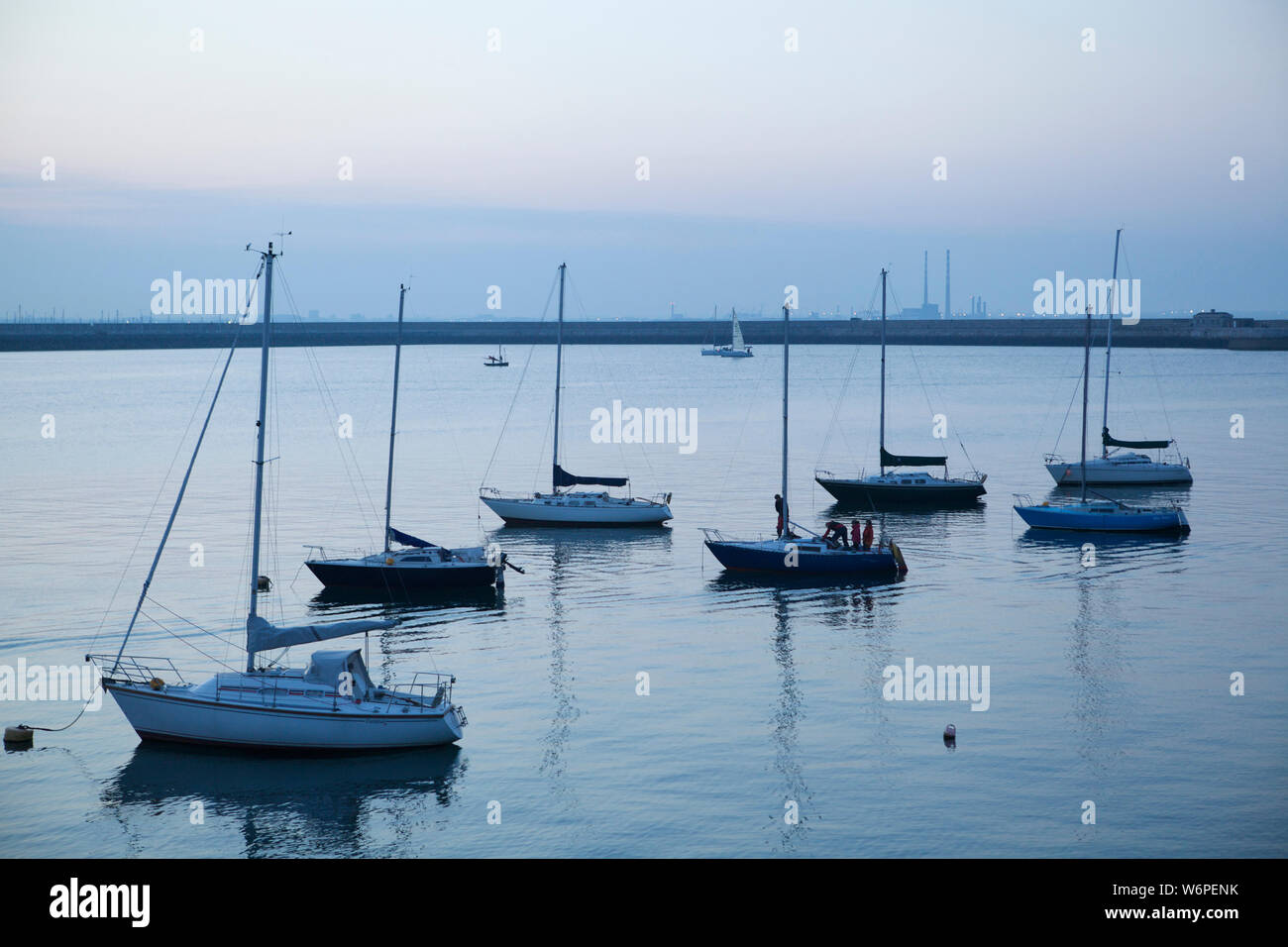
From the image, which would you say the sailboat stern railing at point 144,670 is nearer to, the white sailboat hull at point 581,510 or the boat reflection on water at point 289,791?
the boat reflection on water at point 289,791

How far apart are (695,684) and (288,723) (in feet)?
37.1

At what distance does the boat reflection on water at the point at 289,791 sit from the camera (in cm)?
2600

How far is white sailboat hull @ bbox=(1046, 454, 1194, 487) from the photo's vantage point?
78.6 m

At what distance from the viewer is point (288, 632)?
31766 mm

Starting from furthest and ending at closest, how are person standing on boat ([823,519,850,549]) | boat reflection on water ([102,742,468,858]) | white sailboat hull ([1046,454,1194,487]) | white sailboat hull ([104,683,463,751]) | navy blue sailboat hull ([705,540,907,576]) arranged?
white sailboat hull ([1046,454,1194,487])
person standing on boat ([823,519,850,549])
navy blue sailboat hull ([705,540,907,576])
white sailboat hull ([104,683,463,751])
boat reflection on water ([102,742,468,858])

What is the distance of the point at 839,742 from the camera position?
30906mm

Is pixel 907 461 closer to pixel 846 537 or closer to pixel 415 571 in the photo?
pixel 846 537

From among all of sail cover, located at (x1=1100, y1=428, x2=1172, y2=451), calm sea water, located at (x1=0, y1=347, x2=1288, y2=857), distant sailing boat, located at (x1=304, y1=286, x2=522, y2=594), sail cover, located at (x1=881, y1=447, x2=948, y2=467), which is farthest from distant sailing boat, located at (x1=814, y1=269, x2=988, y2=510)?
distant sailing boat, located at (x1=304, y1=286, x2=522, y2=594)

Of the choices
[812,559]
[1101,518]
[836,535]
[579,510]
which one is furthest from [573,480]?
[1101,518]

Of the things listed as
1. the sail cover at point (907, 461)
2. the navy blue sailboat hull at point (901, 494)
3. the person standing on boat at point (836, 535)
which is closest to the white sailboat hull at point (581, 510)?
the navy blue sailboat hull at point (901, 494)

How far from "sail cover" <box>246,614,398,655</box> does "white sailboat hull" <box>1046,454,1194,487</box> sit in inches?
2213

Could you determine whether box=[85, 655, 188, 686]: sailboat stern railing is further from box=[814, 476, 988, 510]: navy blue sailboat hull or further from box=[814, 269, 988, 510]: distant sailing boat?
box=[814, 476, 988, 510]: navy blue sailboat hull
